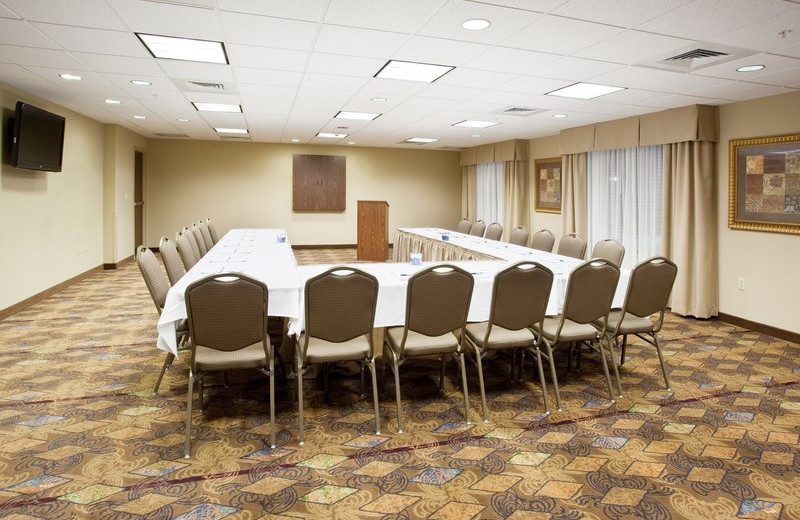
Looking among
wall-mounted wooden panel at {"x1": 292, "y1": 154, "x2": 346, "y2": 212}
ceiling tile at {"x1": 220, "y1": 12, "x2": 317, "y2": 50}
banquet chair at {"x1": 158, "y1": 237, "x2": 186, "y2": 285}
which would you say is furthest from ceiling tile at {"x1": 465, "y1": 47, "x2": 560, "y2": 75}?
wall-mounted wooden panel at {"x1": 292, "y1": 154, "x2": 346, "y2": 212}

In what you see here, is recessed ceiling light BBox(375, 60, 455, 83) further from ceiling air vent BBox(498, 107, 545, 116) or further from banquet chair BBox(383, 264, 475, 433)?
banquet chair BBox(383, 264, 475, 433)

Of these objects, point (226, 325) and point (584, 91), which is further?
point (584, 91)

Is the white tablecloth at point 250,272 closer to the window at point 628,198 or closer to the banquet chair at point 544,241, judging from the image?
the banquet chair at point 544,241

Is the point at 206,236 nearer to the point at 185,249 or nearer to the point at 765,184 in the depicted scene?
the point at 185,249

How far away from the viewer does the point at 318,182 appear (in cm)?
1235

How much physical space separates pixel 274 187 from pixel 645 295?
32.9ft

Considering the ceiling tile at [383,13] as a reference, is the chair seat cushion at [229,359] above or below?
below

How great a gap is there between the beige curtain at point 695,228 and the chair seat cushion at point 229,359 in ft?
17.0

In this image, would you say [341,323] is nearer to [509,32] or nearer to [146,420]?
[146,420]

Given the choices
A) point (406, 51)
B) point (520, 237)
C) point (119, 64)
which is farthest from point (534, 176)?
point (119, 64)

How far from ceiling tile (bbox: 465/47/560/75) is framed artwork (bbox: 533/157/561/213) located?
483cm

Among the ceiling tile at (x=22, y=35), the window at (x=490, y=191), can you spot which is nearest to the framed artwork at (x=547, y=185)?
the window at (x=490, y=191)

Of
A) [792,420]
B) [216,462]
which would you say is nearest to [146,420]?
[216,462]

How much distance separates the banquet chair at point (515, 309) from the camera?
3.22 m
